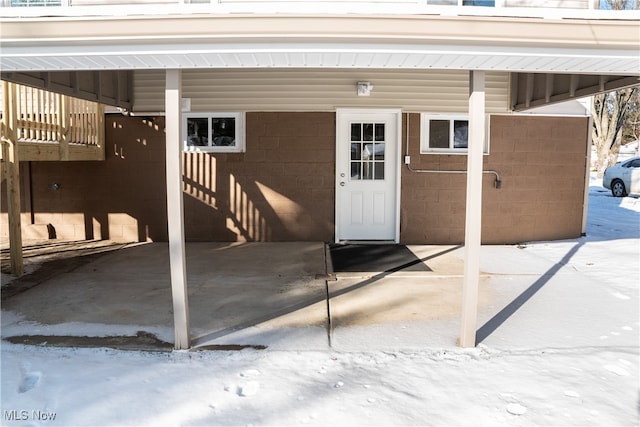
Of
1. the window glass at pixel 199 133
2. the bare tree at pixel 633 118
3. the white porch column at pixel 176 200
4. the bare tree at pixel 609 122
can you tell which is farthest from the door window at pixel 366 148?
the bare tree at pixel 633 118

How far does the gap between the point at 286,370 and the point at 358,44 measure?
2.33 meters

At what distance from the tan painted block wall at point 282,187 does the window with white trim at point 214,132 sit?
14 cm

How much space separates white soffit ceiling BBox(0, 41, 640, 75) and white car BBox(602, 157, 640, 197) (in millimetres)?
12951

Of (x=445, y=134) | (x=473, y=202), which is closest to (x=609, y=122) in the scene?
(x=445, y=134)

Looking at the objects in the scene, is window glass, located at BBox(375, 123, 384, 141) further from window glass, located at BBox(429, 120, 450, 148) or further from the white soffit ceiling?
the white soffit ceiling

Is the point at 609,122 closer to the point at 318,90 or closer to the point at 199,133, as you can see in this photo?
the point at 318,90

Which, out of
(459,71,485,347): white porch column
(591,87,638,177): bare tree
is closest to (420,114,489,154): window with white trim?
(459,71,485,347): white porch column

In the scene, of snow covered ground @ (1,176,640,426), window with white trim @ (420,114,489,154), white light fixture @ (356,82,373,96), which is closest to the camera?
snow covered ground @ (1,176,640,426)

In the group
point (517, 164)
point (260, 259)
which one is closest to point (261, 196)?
point (260, 259)

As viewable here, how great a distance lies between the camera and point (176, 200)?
11.6 feet

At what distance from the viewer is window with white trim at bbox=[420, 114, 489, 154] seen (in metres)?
7.54

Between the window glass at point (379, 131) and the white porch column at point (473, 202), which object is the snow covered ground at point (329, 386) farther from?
the window glass at point (379, 131)

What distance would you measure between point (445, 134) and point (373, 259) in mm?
2538

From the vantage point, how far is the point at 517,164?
760 centimetres
